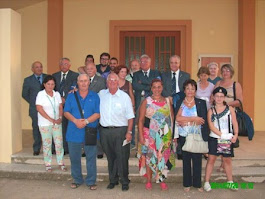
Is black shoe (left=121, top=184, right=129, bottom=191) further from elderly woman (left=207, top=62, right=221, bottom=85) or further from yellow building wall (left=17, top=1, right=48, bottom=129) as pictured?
yellow building wall (left=17, top=1, right=48, bottom=129)

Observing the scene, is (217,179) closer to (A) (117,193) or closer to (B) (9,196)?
(A) (117,193)

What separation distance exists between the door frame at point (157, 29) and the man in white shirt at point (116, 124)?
4135 millimetres

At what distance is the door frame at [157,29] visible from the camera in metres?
8.66

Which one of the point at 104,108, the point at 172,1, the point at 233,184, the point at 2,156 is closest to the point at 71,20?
the point at 172,1

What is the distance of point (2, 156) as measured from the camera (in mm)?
6020

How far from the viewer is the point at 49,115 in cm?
528

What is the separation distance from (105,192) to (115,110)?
123cm

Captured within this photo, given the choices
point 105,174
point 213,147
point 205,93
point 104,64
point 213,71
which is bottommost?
point 105,174

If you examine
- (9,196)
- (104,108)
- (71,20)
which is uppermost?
(71,20)

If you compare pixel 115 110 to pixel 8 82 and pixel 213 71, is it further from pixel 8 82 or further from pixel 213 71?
pixel 8 82

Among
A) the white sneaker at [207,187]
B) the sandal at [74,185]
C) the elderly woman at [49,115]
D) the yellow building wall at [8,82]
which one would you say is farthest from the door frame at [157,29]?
the sandal at [74,185]

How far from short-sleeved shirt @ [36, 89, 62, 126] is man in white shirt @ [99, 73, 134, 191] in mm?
890

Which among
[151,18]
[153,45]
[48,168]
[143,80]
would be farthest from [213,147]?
[151,18]

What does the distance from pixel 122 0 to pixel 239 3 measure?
3.02m
